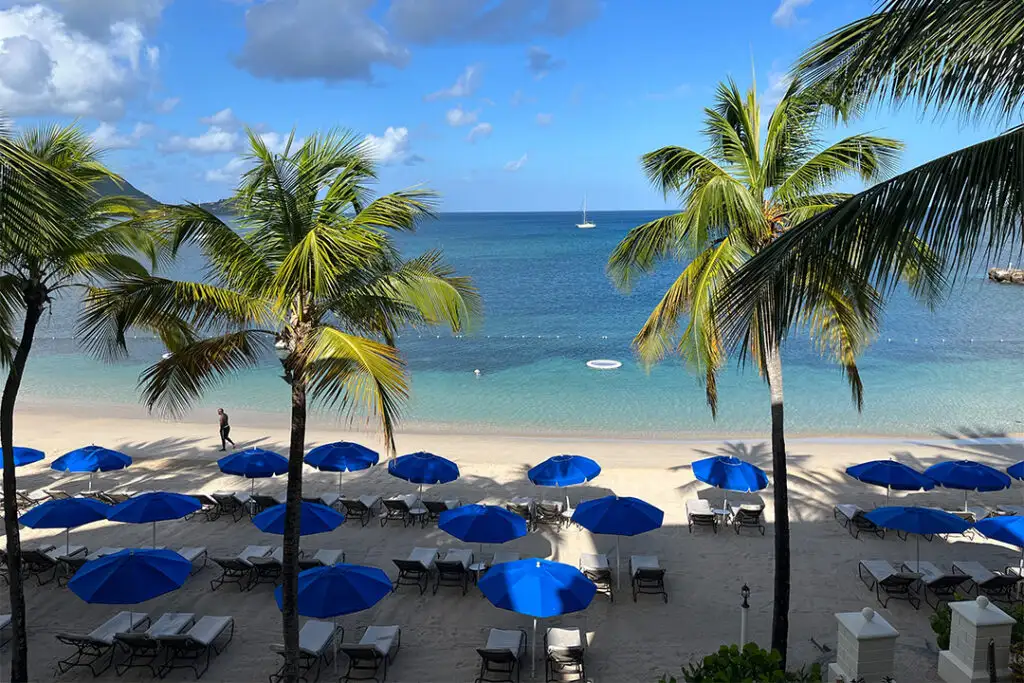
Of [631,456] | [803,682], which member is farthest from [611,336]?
[803,682]

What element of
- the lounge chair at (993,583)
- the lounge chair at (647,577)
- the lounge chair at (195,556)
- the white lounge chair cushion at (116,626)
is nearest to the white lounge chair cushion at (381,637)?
the white lounge chair cushion at (116,626)

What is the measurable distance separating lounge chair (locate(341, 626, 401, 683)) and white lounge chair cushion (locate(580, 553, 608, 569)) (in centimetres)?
303

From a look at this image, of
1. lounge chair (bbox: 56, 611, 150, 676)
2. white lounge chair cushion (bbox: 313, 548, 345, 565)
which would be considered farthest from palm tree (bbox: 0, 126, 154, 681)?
white lounge chair cushion (bbox: 313, 548, 345, 565)

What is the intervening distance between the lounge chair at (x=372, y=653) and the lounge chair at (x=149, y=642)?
2.11 m

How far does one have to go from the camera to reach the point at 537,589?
26.2 ft

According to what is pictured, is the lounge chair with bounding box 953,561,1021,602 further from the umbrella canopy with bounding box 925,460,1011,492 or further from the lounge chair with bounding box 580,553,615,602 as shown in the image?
the lounge chair with bounding box 580,553,615,602

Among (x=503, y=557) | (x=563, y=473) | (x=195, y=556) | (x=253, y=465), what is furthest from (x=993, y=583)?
(x=253, y=465)

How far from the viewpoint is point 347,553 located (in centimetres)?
1190

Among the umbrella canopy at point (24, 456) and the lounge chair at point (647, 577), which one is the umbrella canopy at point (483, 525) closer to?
the lounge chair at point (647, 577)

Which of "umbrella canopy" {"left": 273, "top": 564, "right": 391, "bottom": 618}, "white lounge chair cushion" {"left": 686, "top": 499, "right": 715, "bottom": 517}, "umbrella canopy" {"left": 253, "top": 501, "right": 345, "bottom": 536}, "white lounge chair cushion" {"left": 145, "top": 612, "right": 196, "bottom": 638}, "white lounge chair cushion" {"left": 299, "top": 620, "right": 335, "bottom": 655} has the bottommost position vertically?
"white lounge chair cushion" {"left": 299, "top": 620, "right": 335, "bottom": 655}

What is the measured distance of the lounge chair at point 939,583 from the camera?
32.5 feet

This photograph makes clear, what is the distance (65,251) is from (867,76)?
7.15 m

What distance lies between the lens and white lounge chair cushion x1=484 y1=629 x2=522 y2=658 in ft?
27.4

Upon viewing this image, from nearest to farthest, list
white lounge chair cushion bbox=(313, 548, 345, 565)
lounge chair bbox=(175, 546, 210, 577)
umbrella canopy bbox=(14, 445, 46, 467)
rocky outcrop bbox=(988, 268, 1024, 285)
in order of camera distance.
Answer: white lounge chair cushion bbox=(313, 548, 345, 565) < lounge chair bbox=(175, 546, 210, 577) < umbrella canopy bbox=(14, 445, 46, 467) < rocky outcrop bbox=(988, 268, 1024, 285)
